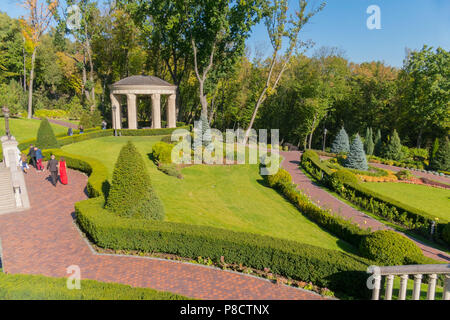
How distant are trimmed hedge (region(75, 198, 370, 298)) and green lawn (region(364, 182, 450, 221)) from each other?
44.6 feet

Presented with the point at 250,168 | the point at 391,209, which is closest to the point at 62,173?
the point at 250,168

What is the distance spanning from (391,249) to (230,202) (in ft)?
30.5

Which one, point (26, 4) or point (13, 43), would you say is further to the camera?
point (13, 43)

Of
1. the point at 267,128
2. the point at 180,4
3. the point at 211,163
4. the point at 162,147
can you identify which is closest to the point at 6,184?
the point at 162,147

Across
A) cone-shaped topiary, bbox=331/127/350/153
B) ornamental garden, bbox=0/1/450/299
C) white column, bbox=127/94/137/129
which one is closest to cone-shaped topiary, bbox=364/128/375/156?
ornamental garden, bbox=0/1/450/299

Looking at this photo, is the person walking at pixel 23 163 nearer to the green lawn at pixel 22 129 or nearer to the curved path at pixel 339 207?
the green lawn at pixel 22 129

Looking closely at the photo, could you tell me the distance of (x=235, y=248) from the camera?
9.55m

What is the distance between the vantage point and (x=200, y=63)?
3922 centimetres

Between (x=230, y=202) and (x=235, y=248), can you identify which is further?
(x=230, y=202)

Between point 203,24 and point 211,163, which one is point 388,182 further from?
point 203,24

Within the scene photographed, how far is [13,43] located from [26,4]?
16.5 m

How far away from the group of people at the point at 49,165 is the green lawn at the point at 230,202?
332cm

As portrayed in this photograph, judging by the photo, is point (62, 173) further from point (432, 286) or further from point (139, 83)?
point (139, 83)

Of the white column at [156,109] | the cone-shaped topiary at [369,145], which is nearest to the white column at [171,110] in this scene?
the white column at [156,109]
